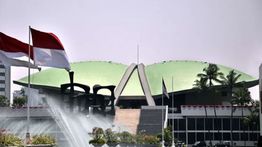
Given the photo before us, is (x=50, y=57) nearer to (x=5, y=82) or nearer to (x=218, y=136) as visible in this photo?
(x=218, y=136)

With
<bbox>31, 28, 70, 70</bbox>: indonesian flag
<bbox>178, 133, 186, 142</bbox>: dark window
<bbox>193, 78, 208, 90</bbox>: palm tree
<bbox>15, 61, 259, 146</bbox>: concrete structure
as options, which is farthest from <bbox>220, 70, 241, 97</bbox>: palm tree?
<bbox>31, 28, 70, 70</bbox>: indonesian flag

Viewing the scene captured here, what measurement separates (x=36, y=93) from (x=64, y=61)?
267ft

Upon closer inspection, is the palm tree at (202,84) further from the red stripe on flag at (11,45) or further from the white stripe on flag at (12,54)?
the white stripe on flag at (12,54)

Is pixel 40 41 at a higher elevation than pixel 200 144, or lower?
higher

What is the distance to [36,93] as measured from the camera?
11125 centimetres

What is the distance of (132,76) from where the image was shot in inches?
4235

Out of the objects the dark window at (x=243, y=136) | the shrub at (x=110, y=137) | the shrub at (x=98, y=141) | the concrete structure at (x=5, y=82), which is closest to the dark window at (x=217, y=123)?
Answer: the dark window at (x=243, y=136)

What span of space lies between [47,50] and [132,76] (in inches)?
3053

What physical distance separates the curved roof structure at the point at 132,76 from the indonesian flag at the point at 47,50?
7293cm

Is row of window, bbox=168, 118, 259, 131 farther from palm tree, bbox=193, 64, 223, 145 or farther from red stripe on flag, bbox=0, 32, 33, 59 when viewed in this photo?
red stripe on flag, bbox=0, 32, 33, 59

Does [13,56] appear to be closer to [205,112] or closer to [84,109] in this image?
[84,109]

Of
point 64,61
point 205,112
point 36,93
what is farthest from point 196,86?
point 64,61

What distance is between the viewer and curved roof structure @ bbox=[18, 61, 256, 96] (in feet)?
347

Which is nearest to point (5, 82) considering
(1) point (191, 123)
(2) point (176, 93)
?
(2) point (176, 93)
